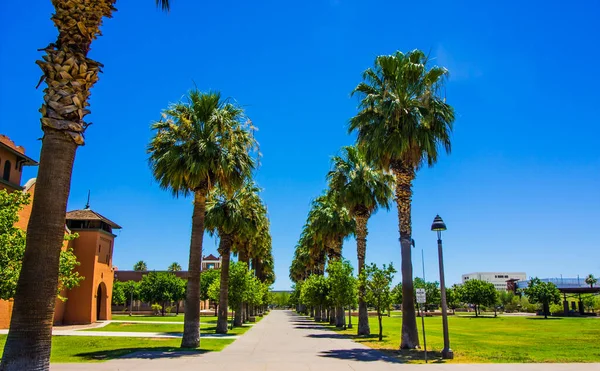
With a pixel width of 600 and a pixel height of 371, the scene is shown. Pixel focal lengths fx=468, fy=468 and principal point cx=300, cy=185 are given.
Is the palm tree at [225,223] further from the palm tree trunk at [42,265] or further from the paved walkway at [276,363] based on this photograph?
the palm tree trunk at [42,265]

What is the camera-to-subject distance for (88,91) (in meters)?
9.80

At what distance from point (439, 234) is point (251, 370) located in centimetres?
947

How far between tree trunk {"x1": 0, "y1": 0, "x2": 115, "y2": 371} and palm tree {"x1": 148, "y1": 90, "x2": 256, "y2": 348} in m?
12.2

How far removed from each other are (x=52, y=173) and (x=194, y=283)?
1465 centimetres

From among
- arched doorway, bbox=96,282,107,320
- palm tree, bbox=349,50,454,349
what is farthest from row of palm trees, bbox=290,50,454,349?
arched doorway, bbox=96,282,107,320

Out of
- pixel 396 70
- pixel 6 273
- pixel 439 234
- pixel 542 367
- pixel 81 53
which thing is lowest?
pixel 542 367

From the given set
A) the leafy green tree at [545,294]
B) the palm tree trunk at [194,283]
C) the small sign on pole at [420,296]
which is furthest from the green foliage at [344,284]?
the leafy green tree at [545,294]

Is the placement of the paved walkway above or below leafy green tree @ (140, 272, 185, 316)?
below

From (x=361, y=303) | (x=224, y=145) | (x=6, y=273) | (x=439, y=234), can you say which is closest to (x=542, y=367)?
(x=439, y=234)

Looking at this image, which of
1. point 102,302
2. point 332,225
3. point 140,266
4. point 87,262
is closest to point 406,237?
point 332,225

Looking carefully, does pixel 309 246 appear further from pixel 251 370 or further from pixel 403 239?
pixel 251 370

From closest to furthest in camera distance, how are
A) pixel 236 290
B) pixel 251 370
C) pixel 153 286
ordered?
pixel 251 370 → pixel 236 290 → pixel 153 286

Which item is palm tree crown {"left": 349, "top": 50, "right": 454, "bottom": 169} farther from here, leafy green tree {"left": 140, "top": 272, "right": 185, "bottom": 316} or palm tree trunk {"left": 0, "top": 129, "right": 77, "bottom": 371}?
leafy green tree {"left": 140, "top": 272, "right": 185, "bottom": 316}

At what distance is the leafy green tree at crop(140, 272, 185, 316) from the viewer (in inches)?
3307
